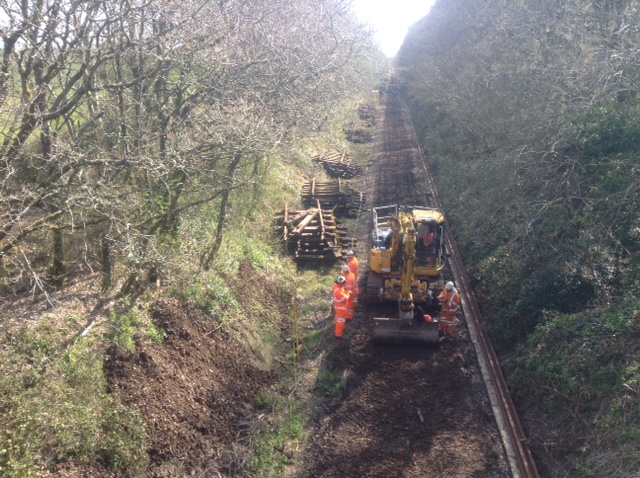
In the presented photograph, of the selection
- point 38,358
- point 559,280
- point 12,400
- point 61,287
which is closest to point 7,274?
point 61,287

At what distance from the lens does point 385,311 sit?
38.9 feet

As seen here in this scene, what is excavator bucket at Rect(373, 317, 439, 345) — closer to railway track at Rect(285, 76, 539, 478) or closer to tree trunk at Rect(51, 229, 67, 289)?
railway track at Rect(285, 76, 539, 478)

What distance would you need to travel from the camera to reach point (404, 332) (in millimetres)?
10227

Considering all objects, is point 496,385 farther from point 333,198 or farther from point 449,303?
point 333,198

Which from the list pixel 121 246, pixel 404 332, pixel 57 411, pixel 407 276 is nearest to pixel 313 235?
pixel 407 276

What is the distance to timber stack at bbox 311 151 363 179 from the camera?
23.4m

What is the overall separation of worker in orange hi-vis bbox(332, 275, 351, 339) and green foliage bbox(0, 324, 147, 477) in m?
4.98

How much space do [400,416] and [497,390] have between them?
2.19 m

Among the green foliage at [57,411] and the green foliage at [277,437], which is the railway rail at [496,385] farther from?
the green foliage at [57,411]

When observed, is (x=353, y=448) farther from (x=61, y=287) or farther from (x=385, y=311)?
(x=61, y=287)

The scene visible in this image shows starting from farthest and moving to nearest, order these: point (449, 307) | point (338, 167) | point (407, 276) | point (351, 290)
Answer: point (338, 167) → point (351, 290) → point (449, 307) → point (407, 276)

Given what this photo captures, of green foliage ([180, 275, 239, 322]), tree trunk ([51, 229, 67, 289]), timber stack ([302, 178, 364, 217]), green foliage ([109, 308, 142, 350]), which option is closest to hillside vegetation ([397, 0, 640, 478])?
timber stack ([302, 178, 364, 217])

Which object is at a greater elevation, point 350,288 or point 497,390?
point 350,288

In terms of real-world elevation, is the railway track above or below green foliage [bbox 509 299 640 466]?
below
